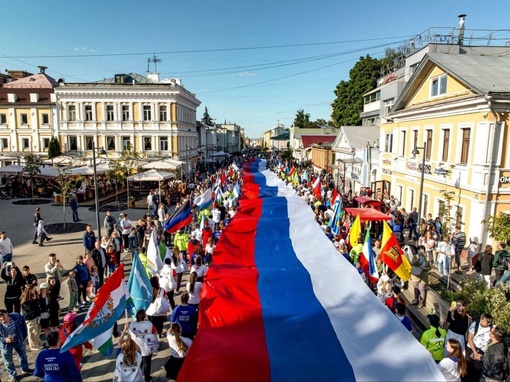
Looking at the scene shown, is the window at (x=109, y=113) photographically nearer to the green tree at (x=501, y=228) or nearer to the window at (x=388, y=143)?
the window at (x=388, y=143)

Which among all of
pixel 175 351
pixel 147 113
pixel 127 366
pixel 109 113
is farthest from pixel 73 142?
pixel 127 366

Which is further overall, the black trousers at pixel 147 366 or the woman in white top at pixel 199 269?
the woman in white top at pixel 199 269

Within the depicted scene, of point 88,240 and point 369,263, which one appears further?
point 88,240

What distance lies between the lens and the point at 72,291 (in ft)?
32.8

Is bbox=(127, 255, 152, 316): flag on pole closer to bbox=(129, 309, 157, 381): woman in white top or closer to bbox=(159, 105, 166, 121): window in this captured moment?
bbox=(129, 309, 157, 381): woman in white top

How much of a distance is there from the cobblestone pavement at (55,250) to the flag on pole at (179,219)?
96.9 inches

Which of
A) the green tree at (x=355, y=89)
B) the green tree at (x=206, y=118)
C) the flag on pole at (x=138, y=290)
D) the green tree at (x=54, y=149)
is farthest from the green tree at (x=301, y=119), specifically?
the flag on pole at (x=138, y=290)

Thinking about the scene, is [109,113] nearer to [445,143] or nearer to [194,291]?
[445,143]

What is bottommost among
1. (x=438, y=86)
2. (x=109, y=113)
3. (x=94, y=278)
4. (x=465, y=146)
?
(x=94, y=278)

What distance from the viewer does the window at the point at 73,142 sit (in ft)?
131

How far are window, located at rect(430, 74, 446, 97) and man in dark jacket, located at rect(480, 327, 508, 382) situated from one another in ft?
52.3

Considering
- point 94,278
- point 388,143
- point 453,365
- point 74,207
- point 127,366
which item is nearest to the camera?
point 127,366

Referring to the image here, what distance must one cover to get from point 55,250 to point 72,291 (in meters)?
7.34

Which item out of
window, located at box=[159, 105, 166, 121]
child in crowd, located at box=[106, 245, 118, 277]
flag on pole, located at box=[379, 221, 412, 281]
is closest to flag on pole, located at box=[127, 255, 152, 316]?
child in crowd, located at box=[106, 245, 118, 277]
